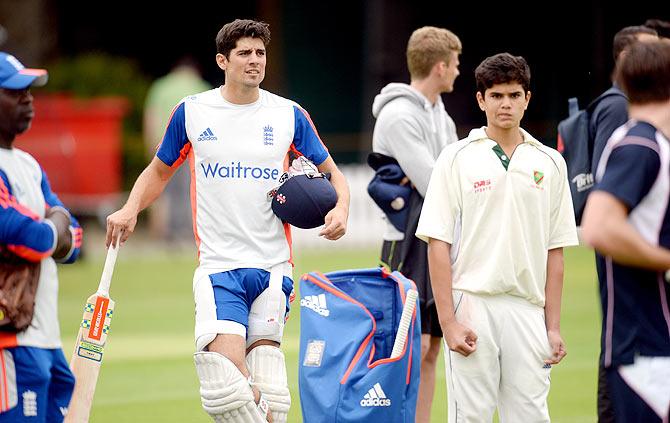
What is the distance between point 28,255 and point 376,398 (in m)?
2.06

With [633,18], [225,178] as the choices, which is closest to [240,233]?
[225,178]

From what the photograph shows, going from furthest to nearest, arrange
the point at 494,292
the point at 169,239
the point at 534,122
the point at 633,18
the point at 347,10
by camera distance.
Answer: the point at 347,10
the point at 534,122
the point at 633,18
the point at 169,239
the point at 494,292

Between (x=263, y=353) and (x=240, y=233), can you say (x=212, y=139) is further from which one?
(x=263, y=353)

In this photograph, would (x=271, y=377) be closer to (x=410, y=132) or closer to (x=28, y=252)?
(x=28, y=252)

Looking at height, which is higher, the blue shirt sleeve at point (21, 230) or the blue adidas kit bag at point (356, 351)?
the blue shirt sleeve at point (21, 230)

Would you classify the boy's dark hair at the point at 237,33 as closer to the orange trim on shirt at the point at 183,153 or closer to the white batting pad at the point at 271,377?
the orange trim on shirt at the point at 183,153

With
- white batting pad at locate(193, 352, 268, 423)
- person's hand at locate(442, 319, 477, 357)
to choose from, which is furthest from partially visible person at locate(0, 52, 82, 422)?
person's hand at locate(442, 319, 477, 357)

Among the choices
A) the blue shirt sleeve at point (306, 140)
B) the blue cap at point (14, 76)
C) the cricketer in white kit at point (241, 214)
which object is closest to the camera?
the blue cap at point (14, 76)

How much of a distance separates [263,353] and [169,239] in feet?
47.4

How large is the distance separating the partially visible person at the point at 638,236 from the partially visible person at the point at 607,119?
233 centimetres

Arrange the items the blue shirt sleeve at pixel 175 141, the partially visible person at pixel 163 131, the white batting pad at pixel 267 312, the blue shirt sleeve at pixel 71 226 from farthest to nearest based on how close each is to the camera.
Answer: the partially visible person at pixel 163 131 → the blue shirt sleeve at pixel 175 141 → the white batting pad at pixel 267 312 → the blue shirt sleeve at pixel 71 226

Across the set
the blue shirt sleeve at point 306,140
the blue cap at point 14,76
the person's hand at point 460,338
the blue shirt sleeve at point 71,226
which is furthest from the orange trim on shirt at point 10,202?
the person's hand at point 460,338

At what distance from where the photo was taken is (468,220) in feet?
22.7

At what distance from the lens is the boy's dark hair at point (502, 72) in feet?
23.0
